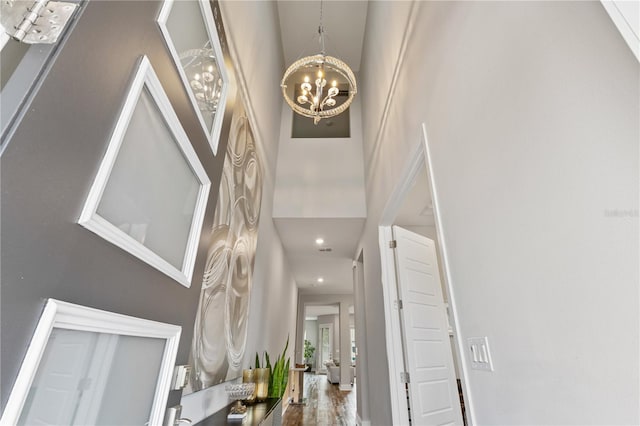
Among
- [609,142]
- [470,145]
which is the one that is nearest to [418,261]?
[470,145]

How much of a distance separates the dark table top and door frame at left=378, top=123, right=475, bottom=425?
1.06 m

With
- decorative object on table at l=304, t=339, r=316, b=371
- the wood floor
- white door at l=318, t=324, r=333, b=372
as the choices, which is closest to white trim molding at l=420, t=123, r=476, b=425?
the wood floor

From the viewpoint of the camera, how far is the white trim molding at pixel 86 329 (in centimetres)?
45

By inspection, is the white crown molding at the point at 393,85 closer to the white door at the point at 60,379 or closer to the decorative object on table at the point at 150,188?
the decorative object on table at the point at 150,188

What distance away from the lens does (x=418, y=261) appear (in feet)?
9.93

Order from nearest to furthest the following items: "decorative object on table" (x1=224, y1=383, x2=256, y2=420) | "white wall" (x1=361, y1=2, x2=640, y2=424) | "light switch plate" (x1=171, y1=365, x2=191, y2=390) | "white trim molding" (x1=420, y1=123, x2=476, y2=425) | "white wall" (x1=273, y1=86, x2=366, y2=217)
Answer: "white wall" (x1=361, y1=2, x2=640, y2=424) → "light switch plate" (x1=171, y1=365, x2=191, y2=390) → "white trim molding" (x1=420, y1=123, x2=476, y2=425) → "decorative object on table" (x1=224, y1=383, x2=256, y2=420) → "white wall" (x1=273, y1=86, x2=366, y2=217)

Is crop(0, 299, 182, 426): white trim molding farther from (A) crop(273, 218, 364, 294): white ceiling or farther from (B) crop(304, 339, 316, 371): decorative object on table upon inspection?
(B) crop(304, 339, 316, 371): decorative object on table

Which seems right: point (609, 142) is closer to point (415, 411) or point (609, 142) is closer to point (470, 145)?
point (470, 145)

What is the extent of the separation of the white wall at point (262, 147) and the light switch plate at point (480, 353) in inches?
58.3

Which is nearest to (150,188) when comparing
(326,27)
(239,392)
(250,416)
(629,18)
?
(629,18)

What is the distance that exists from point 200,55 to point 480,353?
5.82ft

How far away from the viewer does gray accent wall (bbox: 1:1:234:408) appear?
0.46 meters

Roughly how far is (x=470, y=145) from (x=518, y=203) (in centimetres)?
42

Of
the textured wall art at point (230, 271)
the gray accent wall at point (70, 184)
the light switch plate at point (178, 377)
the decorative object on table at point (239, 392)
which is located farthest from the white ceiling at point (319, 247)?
the gray accent wall at point (70, 184)
